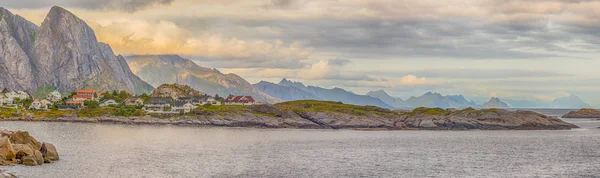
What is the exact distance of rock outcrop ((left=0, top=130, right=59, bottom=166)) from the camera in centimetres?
8044

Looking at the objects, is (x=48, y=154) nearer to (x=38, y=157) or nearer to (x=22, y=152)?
(x=38, y=157)

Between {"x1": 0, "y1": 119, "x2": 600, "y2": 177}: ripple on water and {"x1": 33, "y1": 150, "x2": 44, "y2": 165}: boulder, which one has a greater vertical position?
{"x1": 33, "y1": 150, "x2": 44, "y2": 165}: boulder

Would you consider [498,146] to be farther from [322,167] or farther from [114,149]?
[114,149]

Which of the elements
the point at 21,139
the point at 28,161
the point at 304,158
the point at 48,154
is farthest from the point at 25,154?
the point at 304,158

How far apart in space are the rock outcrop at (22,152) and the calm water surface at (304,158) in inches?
68.5

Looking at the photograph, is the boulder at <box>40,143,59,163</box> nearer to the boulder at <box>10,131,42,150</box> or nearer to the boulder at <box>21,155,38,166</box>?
the boulder at <box>10,131,42,150</box>

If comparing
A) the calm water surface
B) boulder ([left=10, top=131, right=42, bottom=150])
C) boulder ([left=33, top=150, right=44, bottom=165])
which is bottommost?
the calm water surface

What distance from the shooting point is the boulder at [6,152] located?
79.3m

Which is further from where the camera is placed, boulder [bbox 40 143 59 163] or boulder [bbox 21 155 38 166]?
boulder [bbox 40 143 59 163]

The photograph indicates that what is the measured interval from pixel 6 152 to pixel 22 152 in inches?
112

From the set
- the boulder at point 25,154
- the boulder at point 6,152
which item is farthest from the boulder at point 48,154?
the boulder at point 6,152

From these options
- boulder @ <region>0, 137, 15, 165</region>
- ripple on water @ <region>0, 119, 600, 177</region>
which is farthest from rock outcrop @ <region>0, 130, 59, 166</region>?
ripple on water @ <region>0, 119, 600, 177</region>

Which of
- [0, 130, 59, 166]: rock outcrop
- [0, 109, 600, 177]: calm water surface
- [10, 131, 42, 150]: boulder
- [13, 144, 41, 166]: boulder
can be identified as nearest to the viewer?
[0, 130, 59, 166]: rock outcrop

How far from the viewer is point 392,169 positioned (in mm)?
90125
